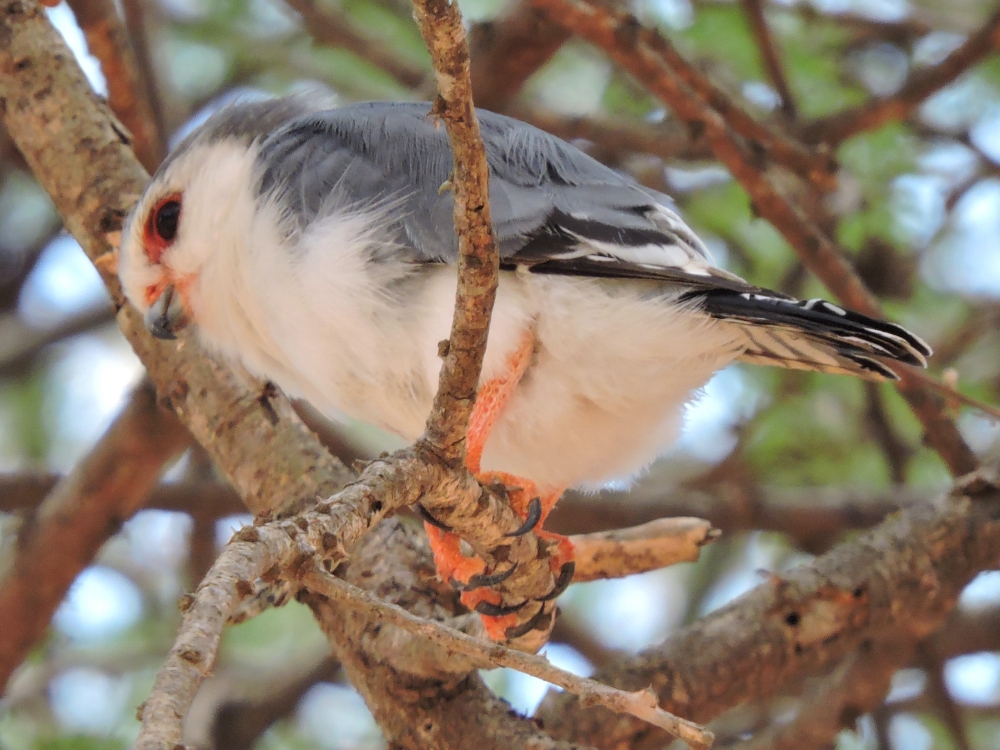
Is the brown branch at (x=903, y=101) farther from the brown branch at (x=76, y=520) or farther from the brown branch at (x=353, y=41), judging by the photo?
the brown branch at (x=76, y=520)

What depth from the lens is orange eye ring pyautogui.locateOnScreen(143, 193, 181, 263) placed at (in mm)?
3271

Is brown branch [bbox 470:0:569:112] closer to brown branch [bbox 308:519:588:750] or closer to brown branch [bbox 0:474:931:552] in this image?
brown branch [bbox 0:474:931:552]

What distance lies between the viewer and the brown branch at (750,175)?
368 centimetres

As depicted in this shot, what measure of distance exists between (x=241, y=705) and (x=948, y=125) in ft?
14.3

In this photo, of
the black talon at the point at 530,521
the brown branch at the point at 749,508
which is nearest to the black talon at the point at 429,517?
the black talon at the point at 530,521

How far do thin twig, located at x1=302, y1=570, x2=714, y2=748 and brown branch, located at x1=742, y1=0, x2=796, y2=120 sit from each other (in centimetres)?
314

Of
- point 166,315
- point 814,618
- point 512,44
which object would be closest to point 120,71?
point 166,315

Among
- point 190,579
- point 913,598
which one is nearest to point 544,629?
point 913,598

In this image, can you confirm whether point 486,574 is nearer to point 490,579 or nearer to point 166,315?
point 490,579

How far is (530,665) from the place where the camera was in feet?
5.44

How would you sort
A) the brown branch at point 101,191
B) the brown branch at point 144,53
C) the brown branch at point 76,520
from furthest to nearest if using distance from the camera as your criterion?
the brown branch at point 144,53
the brown branch at point 76,520
the brown branch at point 101,191

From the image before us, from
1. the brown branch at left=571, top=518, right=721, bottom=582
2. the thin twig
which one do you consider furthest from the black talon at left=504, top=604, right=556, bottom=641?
the thin twig

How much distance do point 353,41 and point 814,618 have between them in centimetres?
309

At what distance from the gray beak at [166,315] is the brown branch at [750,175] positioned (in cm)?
163
